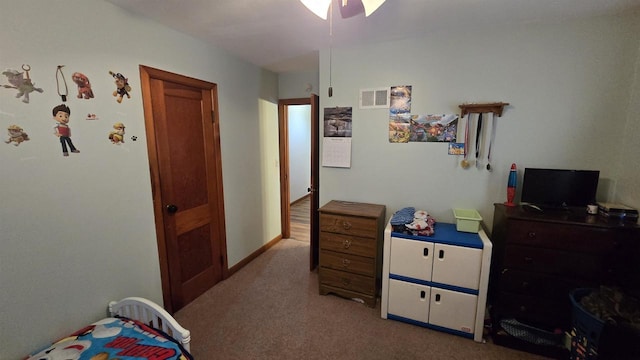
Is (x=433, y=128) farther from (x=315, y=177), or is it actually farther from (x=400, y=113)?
(x=315, y=177)

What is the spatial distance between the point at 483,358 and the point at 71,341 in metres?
2.61

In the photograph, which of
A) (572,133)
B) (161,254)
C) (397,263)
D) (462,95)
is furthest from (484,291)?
(161,254)

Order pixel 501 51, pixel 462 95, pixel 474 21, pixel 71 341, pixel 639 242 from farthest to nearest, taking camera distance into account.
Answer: pixel 462 95 → pixel 501 51 → pixel 474 21 → pixel 639 242 → pixel 71 341

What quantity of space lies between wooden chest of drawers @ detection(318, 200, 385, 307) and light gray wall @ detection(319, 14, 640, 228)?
0.41 metres

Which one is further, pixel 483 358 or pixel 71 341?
pixel 483 358

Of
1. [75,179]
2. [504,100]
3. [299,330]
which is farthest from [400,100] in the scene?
[75,179]

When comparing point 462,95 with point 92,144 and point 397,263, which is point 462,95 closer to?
point 397,263

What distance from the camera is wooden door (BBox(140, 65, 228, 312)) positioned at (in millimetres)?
2055

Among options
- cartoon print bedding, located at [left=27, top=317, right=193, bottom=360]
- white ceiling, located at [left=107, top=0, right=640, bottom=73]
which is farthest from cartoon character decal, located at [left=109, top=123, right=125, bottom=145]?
cartoon print bedding, located at [left=27, top=317, right=193, bottom=360]

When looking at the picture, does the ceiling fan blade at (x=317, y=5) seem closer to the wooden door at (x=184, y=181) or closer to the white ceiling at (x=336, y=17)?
the white ceiling at (x=336, y=17)

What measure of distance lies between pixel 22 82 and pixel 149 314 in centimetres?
153

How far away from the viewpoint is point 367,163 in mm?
2592

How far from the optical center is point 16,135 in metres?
1.33

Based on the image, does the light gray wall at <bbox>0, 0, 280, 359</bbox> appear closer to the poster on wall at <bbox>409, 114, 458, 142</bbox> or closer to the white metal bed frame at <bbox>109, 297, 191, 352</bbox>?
the white metal bed frame at <bbox>109, 297, 191, 352</bbox>
